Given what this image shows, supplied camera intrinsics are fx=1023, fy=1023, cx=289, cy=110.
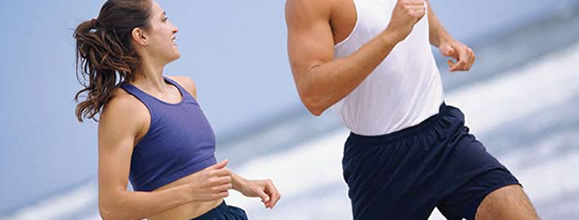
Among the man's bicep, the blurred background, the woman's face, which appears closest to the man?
the man's bicep

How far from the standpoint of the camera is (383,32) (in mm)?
2172

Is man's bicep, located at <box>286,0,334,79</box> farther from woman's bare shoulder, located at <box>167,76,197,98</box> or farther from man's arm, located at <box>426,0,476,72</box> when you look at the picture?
woman's bare shoulder, located at <box>167,76,197,98</box>

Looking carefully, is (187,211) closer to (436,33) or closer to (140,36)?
(140,36)

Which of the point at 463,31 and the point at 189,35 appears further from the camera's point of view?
the point at 463,31

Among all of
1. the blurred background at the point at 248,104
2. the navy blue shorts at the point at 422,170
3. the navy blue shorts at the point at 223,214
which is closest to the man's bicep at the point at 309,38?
the navy blue shorts at the point at 422,170


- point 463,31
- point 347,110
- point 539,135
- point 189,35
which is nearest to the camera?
point 347,110

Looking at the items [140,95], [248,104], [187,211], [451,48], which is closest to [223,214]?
[187,211]

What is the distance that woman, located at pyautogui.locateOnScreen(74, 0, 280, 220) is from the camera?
2.25 meters

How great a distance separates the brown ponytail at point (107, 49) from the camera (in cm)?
237

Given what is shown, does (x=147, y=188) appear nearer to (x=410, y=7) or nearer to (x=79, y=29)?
(x=79, y=29)

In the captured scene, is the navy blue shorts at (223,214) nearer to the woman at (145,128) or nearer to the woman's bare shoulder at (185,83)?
the woman at (145,128)

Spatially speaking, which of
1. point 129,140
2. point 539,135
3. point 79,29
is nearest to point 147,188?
point 129,140

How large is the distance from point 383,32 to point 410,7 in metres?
0.08

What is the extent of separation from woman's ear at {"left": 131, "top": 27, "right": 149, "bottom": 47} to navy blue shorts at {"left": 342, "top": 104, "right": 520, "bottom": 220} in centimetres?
57
